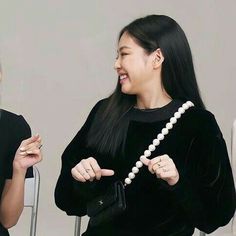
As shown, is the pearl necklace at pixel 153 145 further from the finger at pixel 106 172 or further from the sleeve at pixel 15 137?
the sleeve at pixel 15 137

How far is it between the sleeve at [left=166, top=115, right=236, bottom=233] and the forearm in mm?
380

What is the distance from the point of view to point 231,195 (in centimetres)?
119

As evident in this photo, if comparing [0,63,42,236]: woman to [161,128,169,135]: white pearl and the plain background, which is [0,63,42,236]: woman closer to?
[161,128,169,135]: white pearl

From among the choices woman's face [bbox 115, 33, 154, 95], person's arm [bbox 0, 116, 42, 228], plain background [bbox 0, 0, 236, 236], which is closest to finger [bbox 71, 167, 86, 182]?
person's arm [bbox 0, 116, 42, 228]

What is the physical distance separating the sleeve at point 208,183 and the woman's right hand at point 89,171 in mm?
164

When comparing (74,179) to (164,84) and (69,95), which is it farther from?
(69,95)

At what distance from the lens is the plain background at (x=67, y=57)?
2334 millimetres

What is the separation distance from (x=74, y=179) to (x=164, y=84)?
28 cm

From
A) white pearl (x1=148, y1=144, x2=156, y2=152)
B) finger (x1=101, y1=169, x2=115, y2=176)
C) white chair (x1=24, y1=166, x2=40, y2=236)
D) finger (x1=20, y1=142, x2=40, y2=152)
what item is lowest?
white chair (x1=24, y1=166, x2=40, y2=236)

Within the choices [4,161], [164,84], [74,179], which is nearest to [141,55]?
[164,84]

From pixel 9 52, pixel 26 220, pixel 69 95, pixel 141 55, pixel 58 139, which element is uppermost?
pixel 141 55

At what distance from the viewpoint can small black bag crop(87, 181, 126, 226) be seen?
3.79 feet

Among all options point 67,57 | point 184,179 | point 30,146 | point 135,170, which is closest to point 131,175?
point 135,170

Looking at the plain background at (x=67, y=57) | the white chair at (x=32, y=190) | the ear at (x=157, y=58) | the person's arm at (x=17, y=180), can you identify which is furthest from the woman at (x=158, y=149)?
the plain background at (x=67, y=57)
